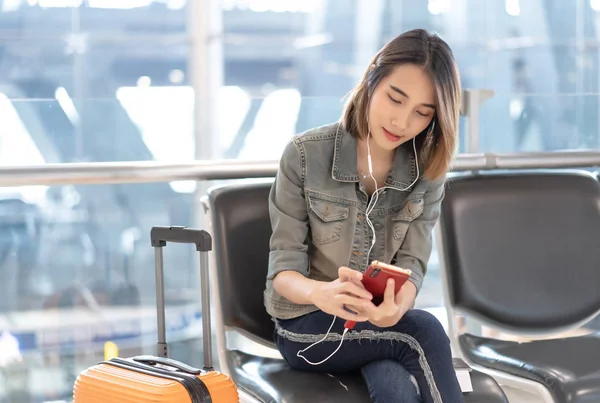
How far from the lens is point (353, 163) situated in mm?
1916

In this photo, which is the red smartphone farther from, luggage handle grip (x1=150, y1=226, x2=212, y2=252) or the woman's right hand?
luggage handle grip (x1=150, y1=226, x2=212, y2=252)

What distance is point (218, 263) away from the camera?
6.60 ft

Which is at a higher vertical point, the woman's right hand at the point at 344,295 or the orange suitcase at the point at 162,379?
the woman's right hand at the point at 344,295

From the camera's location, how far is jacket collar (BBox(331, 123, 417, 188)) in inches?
75.0

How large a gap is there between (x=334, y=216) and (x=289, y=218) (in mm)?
100

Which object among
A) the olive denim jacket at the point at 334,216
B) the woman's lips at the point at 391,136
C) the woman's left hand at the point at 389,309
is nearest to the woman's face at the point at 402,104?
the woman's lips at the point at 391,136

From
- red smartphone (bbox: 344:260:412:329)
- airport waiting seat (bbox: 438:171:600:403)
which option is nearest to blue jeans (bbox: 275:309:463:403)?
red smartphone (bbox: 344:260:412:329)

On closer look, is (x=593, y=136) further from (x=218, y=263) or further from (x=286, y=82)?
(x=218, y=263)

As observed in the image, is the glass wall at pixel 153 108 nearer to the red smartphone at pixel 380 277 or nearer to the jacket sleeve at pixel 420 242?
the jacket sleeve at pixel 420 242

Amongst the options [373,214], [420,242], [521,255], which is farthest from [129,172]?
[521,255]

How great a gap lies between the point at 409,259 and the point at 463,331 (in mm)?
448

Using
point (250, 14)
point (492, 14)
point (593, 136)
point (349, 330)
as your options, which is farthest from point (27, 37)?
point (349, 330)

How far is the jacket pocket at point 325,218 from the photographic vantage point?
1878mm

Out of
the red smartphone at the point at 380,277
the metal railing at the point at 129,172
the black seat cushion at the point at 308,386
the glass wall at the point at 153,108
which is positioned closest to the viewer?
the red smartphone at the point at 380,277
